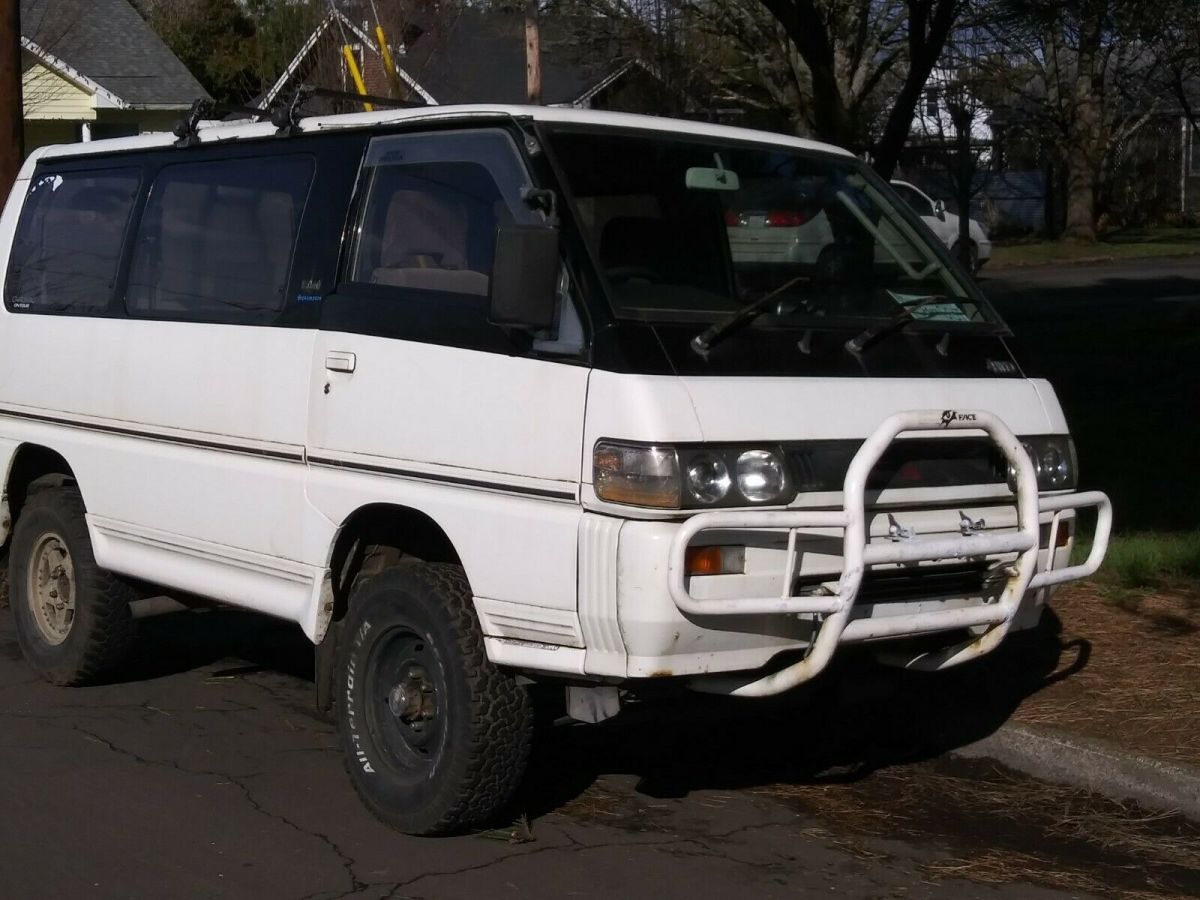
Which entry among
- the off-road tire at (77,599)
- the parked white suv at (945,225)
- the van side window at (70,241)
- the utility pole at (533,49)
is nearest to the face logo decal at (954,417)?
the van side window at (70,241)

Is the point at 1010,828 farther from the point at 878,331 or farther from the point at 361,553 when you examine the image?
the point at 361,553

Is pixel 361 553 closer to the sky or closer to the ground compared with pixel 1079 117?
closer to the ground

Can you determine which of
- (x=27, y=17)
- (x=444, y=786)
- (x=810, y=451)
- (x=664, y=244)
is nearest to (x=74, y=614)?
(x=444, y=786)

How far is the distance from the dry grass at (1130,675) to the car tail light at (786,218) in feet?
7.01

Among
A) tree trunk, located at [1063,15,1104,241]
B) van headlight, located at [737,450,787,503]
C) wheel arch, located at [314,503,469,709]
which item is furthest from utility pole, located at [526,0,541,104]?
tree trunk, located at [1063,15,1104,241]

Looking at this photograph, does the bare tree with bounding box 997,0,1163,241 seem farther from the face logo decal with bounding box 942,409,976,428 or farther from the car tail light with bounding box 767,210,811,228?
the face logo decal with bounding box 942,409,976,428

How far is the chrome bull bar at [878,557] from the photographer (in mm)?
4676

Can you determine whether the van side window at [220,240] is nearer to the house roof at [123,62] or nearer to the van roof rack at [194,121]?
the van roof rack at [194,121]

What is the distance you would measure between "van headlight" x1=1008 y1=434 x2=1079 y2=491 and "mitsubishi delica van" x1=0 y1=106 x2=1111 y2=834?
1 centimetres

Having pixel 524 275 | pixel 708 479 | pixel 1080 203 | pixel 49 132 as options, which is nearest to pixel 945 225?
pixel 1080 203

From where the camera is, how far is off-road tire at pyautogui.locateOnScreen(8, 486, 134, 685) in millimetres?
7258

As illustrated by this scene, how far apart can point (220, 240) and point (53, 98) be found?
2503 cm

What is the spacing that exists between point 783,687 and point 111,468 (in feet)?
10.8

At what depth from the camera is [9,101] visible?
1138cm
